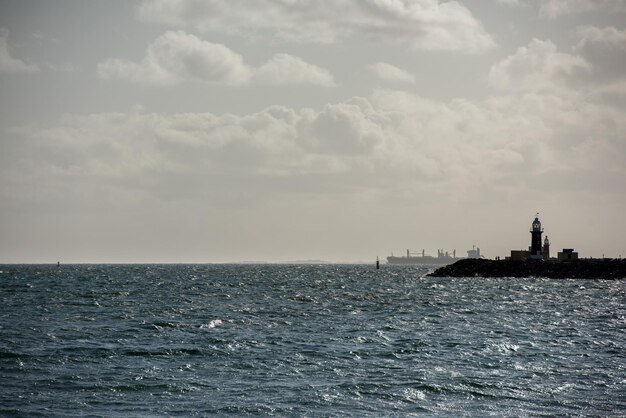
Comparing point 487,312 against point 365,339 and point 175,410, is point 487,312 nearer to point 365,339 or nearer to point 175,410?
point 365,339

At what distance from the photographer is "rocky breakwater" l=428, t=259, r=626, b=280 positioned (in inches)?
5310

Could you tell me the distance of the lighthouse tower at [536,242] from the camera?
476 ft

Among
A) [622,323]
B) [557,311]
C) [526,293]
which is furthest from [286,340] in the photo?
[526,293]

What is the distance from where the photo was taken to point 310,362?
34.3m

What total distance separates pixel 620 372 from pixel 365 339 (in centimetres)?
1404

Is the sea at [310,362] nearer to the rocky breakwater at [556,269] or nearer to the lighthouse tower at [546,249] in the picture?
the rocky breakwater at [556,269]

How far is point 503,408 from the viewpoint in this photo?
84.8 feet

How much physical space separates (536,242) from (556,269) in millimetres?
12126

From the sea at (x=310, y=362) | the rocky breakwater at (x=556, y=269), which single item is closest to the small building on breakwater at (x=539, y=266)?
the rocky breakwater at (x=556, y=269)

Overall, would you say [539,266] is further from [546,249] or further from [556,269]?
[546,249]

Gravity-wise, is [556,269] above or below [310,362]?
above

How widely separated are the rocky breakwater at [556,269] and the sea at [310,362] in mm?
76741

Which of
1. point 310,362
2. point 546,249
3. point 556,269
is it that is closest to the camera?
point 310,362

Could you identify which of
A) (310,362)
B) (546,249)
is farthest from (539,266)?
(310,362)
